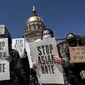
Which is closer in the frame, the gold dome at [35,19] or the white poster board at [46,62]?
the white poster board at [46,62]

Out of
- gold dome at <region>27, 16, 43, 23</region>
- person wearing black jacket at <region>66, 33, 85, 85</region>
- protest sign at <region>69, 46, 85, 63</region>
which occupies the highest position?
gold dome at <region>27, 16, 43, 23</region>

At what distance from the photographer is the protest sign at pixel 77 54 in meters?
5.09

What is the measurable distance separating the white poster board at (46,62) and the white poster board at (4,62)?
44 centimetres

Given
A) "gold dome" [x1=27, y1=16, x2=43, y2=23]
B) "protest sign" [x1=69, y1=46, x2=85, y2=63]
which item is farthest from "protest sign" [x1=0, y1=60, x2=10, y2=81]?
"gold dome" [x1=27, y1=16, x2=43, y2=23]

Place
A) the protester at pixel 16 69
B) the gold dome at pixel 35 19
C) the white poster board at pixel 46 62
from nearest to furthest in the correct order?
the white poster board at pixel 46 62 → the protester at pixel 16 69 → the gold dome at pixel 35 19

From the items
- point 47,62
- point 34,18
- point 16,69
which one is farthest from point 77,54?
point 34,18

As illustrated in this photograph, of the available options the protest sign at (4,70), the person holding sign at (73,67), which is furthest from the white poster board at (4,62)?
the person holding sign at (73,67)

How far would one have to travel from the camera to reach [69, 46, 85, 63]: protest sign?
509 centimetres

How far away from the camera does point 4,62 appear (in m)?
5.15

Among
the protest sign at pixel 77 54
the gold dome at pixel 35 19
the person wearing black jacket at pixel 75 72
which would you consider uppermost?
the gold dome at pixel 35 19

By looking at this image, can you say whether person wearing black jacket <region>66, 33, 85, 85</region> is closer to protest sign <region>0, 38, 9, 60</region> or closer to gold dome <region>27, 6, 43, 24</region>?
protest sign <region>0, 38, 9, 60</region>

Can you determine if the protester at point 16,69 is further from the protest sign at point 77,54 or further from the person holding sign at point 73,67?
the protest sign at point 77,54

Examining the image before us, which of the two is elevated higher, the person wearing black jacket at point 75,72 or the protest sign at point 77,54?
the protest sign at point 77,54

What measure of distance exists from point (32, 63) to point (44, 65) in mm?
207
